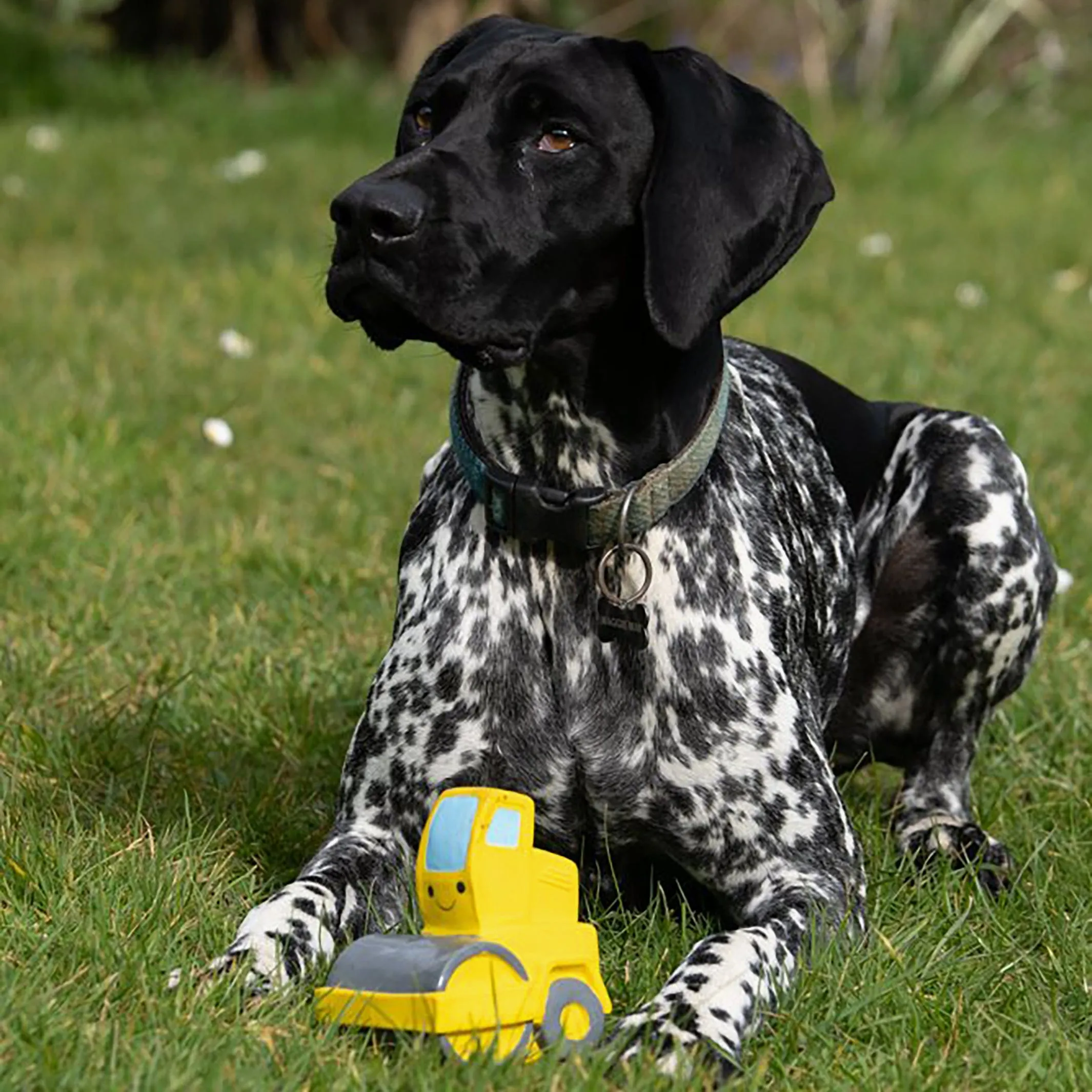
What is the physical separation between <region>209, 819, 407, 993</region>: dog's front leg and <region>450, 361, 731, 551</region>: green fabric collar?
0.62m

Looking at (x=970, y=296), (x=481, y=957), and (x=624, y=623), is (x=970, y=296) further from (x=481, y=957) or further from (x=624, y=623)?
(x=481, y=957)

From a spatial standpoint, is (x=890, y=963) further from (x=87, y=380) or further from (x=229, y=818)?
(x=87, y=380)

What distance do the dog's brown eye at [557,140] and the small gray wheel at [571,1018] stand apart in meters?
1.36

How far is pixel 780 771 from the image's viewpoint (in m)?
3.78

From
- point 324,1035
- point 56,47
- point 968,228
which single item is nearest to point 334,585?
point 324,1035

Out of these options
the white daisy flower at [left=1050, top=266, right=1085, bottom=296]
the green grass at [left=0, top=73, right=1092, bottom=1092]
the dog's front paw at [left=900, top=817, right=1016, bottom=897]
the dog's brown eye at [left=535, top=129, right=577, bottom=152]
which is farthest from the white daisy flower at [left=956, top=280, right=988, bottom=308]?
the dog's brown eye at [left=535, top=129, right=577, bottom=152]

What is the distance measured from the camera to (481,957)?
3092 mm

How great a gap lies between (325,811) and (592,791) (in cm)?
80

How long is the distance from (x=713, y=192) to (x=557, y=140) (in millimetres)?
273

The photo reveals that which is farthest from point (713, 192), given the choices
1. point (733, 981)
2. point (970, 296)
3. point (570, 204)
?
point (970, 296)

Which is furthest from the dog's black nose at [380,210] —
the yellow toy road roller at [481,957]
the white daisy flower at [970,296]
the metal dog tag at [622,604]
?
the white daisy flower at [970,296]

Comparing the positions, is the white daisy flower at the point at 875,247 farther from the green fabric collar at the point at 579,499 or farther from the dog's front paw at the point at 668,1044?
the dog's front paw at the point at 668,1044

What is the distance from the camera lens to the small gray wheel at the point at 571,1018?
3.18m

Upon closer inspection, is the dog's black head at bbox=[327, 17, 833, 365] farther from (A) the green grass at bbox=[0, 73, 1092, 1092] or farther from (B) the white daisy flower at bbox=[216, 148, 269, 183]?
(B) the white daisy flower at bbox=[216, 148, 269, 183]
